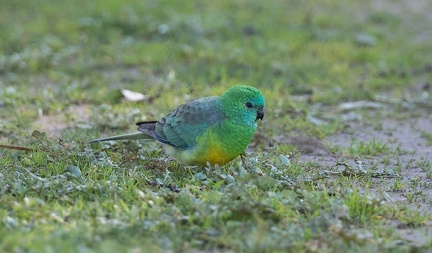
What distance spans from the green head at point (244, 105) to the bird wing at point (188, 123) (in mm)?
74

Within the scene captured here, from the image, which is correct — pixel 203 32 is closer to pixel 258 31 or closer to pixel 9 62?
pixel 258 31

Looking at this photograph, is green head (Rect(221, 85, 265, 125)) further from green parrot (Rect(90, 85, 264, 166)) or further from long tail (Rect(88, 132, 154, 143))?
long tail (Rect(88, 132, 154, 143))

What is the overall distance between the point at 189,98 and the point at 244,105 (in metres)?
2.42

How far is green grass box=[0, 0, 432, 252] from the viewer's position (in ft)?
13.7

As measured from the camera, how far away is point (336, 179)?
5254 millimetres

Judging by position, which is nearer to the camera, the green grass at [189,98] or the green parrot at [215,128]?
the green grass at [189,98]

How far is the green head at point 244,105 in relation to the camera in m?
5.18

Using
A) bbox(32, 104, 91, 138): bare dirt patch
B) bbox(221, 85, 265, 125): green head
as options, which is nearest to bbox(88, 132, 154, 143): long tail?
bbox(221, 85, 265, 125): green head

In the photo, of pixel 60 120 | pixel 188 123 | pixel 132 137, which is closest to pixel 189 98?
pixel 60 120

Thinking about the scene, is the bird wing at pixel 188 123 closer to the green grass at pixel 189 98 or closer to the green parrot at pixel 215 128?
the green parrot at pixel 215 128

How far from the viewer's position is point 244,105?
5.21 meters

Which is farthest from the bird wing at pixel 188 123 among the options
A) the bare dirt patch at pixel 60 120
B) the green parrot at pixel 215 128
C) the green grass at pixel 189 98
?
the bare dirt patch at pixel 60 120

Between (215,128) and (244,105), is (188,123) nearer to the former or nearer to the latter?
(215,128)

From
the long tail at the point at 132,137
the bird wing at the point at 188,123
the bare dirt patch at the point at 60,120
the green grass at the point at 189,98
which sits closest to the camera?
the green grass at the point at 189,98
